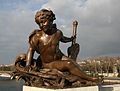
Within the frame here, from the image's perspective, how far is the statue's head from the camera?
7266 millimetres

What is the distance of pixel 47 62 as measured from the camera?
7.56m

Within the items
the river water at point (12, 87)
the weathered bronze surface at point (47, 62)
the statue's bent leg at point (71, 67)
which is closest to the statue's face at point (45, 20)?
the weathered bronze surface at point (47, 62)

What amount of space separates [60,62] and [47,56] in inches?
21.5

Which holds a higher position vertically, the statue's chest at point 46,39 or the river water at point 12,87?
the statue's chest at point 46,39

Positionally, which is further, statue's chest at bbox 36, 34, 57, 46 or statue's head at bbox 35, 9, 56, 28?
statue's chest at bbox 36, 34, 57, 46

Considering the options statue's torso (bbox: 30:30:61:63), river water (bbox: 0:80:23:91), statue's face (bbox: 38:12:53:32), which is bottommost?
river water (bbox: 0:80:23:91)

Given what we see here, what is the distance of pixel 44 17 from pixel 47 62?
1.52m

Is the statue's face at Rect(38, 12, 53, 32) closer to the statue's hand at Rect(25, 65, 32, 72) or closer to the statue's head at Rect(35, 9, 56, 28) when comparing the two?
the statue's head at Rect(35, 9, 56, 28)

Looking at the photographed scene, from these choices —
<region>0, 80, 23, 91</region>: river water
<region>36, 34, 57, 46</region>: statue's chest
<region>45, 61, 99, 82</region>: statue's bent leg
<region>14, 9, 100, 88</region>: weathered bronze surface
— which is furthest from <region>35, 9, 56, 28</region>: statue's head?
<region>0, 80, 23, 91</region>: river water

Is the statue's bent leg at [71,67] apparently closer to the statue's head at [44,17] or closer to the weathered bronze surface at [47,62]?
the weathered bronze surface at [47,62]

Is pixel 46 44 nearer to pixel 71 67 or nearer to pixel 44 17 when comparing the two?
pixel 44 17

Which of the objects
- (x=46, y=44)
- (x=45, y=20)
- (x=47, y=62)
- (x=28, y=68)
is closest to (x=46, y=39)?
(x=46, y=44)

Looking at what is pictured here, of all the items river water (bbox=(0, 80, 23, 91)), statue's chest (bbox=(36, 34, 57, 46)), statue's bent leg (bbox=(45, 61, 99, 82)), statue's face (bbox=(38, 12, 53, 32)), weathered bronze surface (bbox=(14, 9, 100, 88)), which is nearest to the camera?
weathered bronze surface (bbox=(14, 9, 100, 88))

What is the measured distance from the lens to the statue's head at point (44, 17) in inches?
286
